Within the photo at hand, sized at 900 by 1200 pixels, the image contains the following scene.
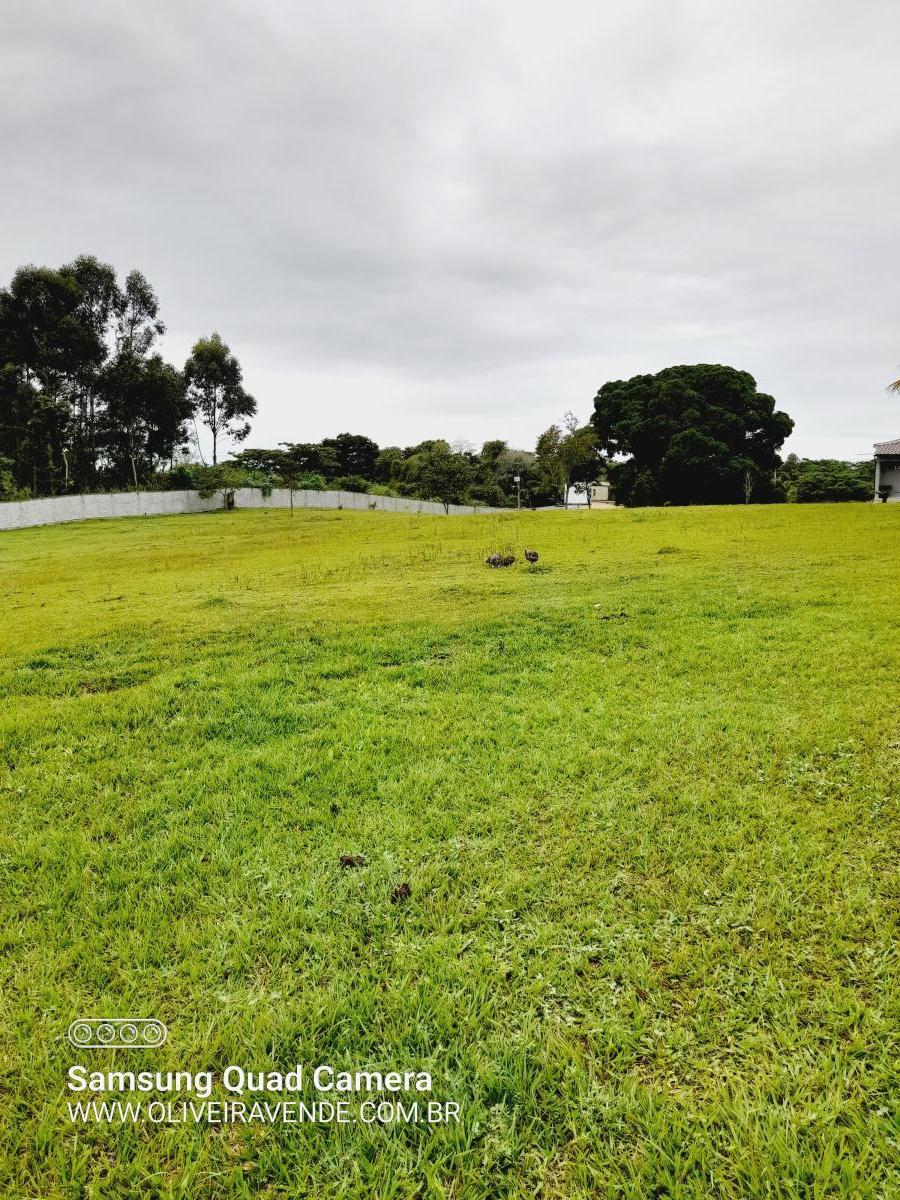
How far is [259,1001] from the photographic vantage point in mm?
2107

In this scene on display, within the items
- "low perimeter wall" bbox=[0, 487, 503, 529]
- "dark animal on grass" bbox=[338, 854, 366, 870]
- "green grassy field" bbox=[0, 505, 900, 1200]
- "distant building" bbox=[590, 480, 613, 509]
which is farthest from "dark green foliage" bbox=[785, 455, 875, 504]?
"dark animal on grass" bbox=[338, 854, 366, 870]

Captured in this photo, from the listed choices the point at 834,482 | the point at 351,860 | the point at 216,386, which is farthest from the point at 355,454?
the point at 351,860

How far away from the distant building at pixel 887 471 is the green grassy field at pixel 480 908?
33236mm

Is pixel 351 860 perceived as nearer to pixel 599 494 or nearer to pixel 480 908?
pixel 480 908

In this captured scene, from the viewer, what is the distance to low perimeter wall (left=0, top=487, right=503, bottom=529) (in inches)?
1318

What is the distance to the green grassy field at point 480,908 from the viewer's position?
5.46 ft

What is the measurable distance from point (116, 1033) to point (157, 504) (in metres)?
43.6

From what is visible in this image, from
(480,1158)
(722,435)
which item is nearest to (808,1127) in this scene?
(480,1158)

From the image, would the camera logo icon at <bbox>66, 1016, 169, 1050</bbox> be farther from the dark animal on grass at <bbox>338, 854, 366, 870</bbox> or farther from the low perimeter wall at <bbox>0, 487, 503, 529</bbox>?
the low perimeter wall at <bbox>0, 487, 503, 529</bbox>

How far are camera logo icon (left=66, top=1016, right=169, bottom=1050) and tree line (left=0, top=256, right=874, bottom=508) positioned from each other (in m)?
42.5

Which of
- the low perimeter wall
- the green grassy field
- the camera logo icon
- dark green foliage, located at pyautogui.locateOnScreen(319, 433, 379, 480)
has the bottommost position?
the camera logo icon

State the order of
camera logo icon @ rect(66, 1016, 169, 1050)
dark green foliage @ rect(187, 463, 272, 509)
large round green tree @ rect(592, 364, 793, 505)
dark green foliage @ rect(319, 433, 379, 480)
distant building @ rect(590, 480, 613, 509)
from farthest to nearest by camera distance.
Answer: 1. dark green foliage @ rect(319, 433, 379, 480)
2. distant building @ rect(590, 480, 613, 509)
3. large round green tree @ rect(592, 364, 793, 505)
4. dark green foliage @ rect(187, 463, 272, 509)
5. camera logo icon @ rect(66, 1016, 169, 1050)

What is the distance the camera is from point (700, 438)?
139 feet

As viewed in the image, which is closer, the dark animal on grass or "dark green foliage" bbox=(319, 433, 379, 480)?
the dark animal on grass
